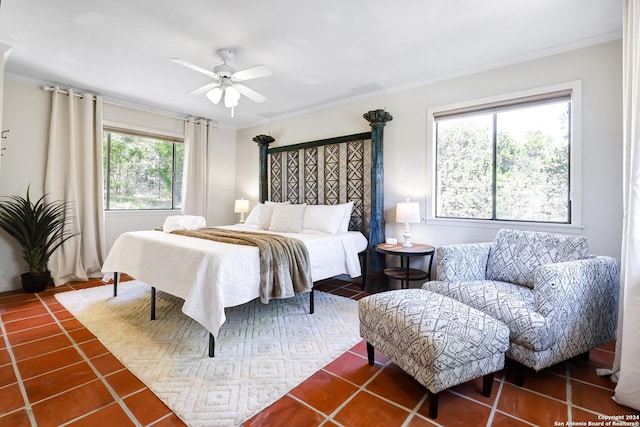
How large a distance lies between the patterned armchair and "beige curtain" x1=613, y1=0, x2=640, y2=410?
0.53 feet

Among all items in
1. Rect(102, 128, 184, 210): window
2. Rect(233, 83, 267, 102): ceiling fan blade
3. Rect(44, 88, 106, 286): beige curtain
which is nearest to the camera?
Rect(233, 83, 267, 102): ceiling fan blade

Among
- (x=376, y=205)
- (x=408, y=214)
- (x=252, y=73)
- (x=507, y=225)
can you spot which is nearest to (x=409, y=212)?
(x=408, y=214)

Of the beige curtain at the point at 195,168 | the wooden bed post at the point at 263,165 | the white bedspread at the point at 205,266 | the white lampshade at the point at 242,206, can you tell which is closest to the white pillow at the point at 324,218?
the white bedspread at the point at 205,266

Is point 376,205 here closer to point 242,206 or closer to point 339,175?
point 339,175

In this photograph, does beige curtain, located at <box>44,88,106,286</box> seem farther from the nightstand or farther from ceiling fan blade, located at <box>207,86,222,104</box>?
the nightstand

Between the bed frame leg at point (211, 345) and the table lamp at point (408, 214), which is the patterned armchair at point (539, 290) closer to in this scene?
the table lamp at point (408, 214)

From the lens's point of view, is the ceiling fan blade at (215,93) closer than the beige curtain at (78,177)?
Yes

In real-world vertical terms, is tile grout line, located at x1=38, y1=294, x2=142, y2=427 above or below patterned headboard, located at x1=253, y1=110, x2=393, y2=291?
below

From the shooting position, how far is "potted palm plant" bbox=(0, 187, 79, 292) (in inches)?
140

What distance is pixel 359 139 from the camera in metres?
4.12

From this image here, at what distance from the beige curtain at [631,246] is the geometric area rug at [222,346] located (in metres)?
1.61

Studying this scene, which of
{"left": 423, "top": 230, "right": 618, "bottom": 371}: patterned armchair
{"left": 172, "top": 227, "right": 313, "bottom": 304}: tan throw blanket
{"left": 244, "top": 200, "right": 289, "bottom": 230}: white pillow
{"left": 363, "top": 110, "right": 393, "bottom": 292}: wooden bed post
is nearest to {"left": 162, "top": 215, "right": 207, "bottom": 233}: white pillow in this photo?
{"left": 172, "top": 227, "right": 313, "bottom": 304}: tan throw blanket

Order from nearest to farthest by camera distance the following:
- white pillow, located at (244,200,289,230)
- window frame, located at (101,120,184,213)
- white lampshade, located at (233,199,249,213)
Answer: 1. white pillow, located at (244,200,289,230)
2. window frame, located at (101,120,184,213)
3. white lampshade, located at (233,199,249,213)

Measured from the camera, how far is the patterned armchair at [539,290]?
1.79m
